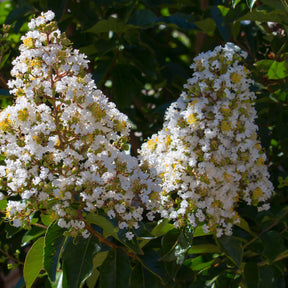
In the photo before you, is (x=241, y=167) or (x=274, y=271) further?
(x=274, y=271)

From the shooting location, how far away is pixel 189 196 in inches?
49.6

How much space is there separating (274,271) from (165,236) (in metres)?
0.63

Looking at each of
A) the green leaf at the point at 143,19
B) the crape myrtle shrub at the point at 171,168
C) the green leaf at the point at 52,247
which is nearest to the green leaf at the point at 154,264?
the crape myrtle shrub at the point at 171,168

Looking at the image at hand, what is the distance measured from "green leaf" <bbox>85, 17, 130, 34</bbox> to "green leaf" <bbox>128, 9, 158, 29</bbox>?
5cm

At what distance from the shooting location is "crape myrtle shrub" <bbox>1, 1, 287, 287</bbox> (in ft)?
4.03

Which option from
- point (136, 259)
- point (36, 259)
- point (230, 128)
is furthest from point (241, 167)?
point (36, 259)

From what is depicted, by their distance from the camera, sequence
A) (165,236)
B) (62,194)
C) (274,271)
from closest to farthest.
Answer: (62,194), (165,236), (274,271)

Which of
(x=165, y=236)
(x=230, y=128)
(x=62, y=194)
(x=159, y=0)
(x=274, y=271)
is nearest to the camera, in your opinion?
(x=62, y=194)

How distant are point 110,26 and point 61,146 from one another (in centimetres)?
94

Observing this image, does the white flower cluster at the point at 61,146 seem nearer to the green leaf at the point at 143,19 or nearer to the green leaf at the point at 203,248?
the green leaf at the point at 203,248

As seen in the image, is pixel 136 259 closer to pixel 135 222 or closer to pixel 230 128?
pixel 135 222

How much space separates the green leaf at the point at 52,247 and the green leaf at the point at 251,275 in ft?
2.15

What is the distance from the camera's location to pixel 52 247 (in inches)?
48.4

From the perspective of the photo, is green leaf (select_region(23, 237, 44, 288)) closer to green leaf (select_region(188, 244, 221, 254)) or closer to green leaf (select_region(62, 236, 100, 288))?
green leaf (select_region(62, 236, 100, 288))
